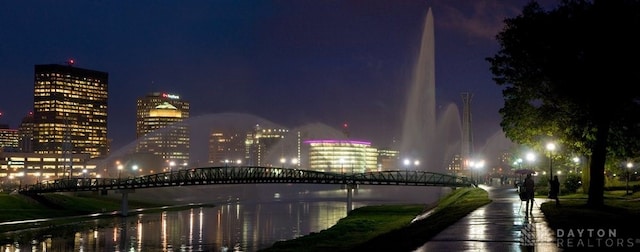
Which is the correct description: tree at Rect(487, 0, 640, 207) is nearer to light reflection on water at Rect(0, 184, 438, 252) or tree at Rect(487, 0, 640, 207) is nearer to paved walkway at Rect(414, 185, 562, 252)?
paved walkway at Rect(414, 185, 562, 252)

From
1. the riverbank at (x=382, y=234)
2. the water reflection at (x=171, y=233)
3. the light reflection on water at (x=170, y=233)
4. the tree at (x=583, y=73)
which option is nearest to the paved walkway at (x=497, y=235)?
the riverbank at (x=382, y=234)

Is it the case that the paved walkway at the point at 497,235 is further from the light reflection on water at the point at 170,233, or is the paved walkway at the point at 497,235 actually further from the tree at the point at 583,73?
the light reflection on water at the point at 170,233

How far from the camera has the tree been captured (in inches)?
1583

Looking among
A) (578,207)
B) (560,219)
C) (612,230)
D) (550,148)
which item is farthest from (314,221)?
(612,230)

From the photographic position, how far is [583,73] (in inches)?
1612

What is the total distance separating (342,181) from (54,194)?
4664cm

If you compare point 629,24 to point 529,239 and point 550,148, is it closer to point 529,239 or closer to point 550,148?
point 550,148

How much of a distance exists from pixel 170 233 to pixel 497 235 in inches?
1933

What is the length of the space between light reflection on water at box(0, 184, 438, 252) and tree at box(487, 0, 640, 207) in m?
25.7

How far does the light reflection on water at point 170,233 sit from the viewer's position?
5972cm

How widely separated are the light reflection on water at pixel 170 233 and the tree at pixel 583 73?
25723 mm

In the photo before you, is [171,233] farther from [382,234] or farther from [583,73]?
[583,73]

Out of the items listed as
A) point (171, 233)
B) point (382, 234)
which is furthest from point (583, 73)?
point (171, 233)

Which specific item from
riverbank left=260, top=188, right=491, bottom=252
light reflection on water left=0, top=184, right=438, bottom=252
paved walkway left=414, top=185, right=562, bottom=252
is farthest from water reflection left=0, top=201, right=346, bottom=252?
paved walkway left=414, top=185, right=562, bottom=252
